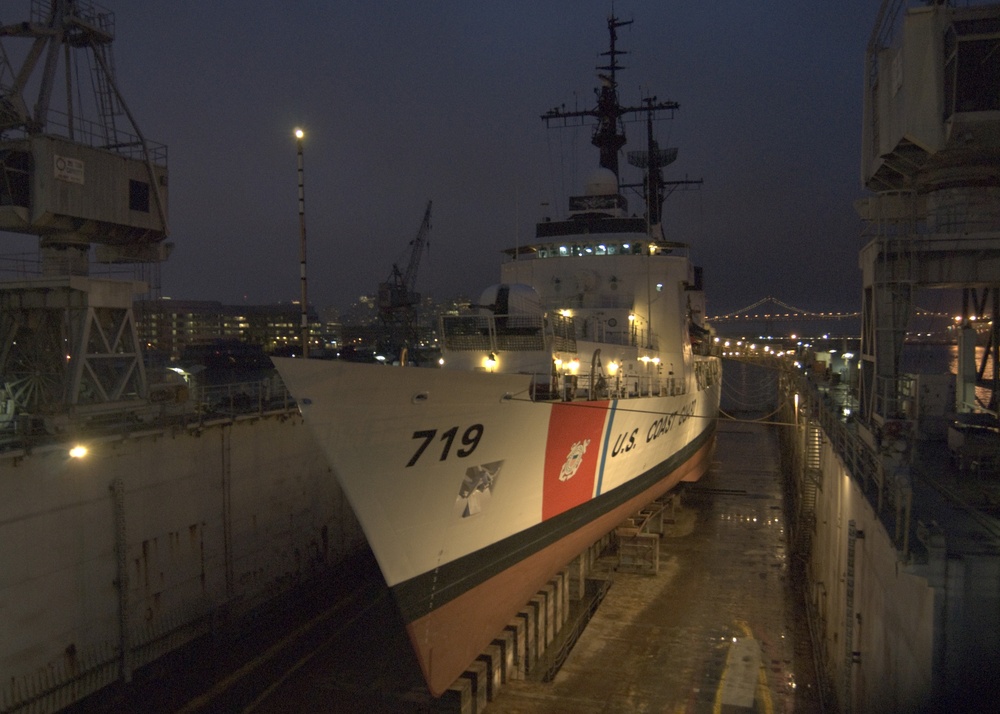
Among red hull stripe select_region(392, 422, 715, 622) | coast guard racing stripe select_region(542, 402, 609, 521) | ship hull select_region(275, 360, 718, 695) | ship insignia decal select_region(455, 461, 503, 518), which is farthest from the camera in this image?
coast guard racing stripe select_region(542, 402, 609, 521)

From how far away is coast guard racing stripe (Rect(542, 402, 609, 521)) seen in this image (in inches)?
368

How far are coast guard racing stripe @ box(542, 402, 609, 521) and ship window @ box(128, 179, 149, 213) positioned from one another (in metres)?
11.1

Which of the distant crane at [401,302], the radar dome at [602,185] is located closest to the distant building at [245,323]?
the distant crane at [401,302]

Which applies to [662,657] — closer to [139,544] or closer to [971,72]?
[139,544]

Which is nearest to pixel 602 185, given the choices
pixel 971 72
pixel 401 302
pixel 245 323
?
pixel 971 72

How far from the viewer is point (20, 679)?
28.8 feet

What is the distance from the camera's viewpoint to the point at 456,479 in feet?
26.2

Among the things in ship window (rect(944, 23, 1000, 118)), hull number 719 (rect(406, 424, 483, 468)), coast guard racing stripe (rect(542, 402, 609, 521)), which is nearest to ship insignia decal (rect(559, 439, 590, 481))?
coast guard racing stripe (rect(542, 402, 609, 521))

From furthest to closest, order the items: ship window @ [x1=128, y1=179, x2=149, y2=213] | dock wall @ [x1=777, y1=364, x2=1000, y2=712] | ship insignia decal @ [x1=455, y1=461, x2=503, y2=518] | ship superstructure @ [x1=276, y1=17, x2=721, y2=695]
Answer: ship window @ [x1=128, y1=179, x2=149, y2=213] → ship insignia decal @ [x1=455, y1=461, x2=503, y2=518] → ship superstructure @ [x1=276, y1=17, x2=721, y2=695] → dock wall @ [x1=777, y1=364, x2=1000, y2=712]

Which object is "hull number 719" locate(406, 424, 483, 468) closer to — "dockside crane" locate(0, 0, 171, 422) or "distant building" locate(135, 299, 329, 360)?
"dockside crane" locate(0, 0, 171, 422)

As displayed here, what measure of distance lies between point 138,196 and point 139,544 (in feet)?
25.9

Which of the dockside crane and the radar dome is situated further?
the radar dome

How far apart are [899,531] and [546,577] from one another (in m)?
6.24

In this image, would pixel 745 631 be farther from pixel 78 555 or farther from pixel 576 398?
pixel 78 555
